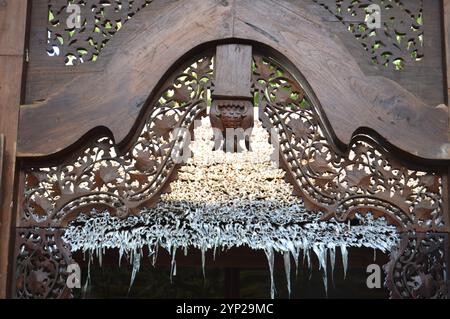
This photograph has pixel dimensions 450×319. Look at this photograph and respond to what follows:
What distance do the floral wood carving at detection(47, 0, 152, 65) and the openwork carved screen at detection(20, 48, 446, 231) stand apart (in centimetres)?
42

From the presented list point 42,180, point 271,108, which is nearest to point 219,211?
point 271,108

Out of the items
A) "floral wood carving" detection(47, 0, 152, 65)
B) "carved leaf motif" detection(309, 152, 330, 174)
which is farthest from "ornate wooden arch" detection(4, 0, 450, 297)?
"floral wood carving" detection(47, 0, 152, 65)

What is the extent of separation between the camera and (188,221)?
12.4 feet

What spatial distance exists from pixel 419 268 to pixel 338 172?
58cm

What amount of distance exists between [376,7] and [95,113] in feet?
4.92

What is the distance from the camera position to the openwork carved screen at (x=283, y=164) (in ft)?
11.8

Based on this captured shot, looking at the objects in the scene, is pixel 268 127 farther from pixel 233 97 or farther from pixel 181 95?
pixel 181 95

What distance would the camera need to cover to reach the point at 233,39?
3701 mm

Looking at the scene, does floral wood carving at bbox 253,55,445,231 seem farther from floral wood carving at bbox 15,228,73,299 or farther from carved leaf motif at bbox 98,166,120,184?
floral wood carving at bbox 15,228,73,299

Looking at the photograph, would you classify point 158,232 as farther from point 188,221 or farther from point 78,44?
point 78,44

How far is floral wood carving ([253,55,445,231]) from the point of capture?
11.8 ft

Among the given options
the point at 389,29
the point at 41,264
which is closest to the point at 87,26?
the point at 41,264

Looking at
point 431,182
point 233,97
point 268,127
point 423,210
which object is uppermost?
point 233,97

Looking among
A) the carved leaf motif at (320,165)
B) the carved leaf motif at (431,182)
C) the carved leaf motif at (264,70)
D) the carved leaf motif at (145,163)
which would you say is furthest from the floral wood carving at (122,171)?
the carved leaf motif at (431,182)
